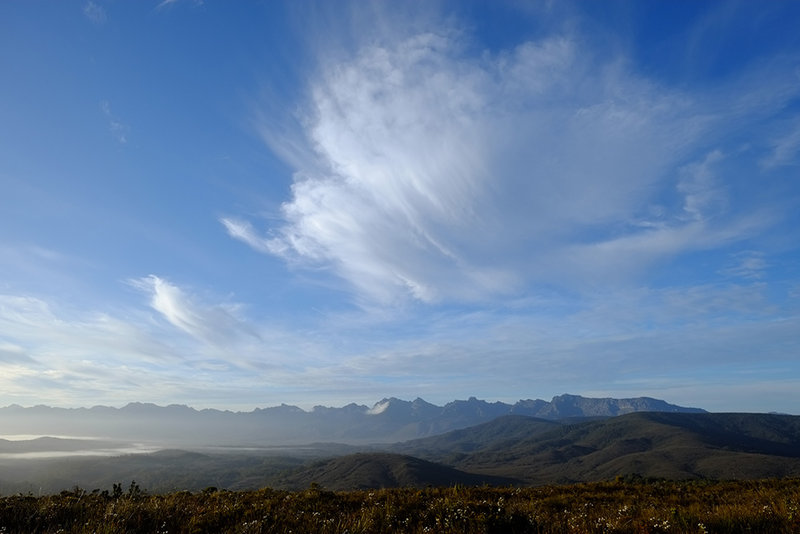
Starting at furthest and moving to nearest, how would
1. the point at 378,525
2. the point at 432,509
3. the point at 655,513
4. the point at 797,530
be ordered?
the point at 432,509 < the point at 655,513 < the point at 378,525 < the point at 797,530

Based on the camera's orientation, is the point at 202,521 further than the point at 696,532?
Yes

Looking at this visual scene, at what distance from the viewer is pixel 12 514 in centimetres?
1016

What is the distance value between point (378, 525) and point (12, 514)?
872cm

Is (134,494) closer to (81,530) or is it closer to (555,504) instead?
(81,530)

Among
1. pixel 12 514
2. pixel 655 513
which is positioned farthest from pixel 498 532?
pixel 12 514

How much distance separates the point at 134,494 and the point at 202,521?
Answer: 799 cm

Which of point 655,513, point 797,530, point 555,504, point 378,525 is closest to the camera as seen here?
point 797,530

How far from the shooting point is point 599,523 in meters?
10.2

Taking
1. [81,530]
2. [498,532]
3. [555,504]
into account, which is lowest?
[555,504]

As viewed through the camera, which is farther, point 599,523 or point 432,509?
point 432,509

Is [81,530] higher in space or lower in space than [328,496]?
higher

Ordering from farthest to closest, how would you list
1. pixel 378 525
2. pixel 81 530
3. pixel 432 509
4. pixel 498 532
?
pixel 432 509, pixel 378 525, pixel 498 532, pixel 81 530

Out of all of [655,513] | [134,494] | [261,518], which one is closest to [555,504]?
[655,513]

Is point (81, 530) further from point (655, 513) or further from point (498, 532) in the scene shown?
point (655, 513)
